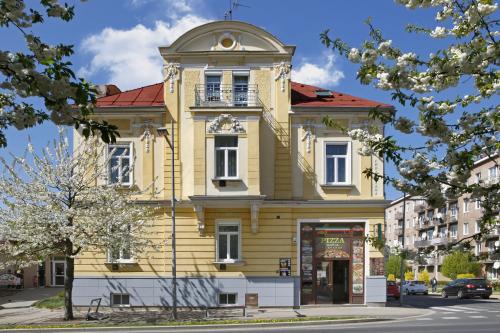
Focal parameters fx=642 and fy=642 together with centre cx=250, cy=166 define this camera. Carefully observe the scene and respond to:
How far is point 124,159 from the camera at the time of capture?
89.4 ft

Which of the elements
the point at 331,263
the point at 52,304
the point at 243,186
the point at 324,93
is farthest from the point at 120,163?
the point at 331,263

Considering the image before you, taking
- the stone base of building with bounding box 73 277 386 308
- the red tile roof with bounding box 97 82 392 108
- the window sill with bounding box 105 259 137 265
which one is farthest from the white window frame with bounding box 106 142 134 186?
the stone base of building with bounding box 73 277 386 308

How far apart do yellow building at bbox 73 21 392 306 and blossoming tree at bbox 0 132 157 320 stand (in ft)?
8.66

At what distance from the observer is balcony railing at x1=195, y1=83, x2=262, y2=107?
1054 inches

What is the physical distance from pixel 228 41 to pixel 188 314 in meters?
11.4

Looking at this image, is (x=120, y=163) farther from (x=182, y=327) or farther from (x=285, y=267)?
(x=182, y=327)

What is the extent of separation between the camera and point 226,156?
26328 mm

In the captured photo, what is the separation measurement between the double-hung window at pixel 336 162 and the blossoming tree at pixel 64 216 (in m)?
7.92

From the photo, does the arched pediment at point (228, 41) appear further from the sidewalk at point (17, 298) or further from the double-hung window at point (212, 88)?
the sidewalk at point (17, 298)

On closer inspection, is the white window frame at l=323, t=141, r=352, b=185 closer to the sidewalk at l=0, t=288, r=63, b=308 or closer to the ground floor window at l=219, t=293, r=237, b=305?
the ground floor window at l=219, t=293, r=237, b=305

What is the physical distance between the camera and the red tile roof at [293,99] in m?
27.4

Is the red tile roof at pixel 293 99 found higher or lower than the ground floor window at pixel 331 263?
higher

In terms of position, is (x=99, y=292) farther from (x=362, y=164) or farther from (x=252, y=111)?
(x=362, y=164)

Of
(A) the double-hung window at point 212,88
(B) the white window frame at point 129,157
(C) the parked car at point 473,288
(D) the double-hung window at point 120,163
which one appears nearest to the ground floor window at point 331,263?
(A) the double-hung window at point 212,88
